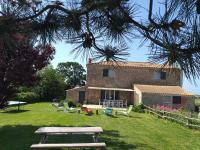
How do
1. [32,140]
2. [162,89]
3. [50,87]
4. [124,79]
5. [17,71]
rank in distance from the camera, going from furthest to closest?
1. [50,87]
2. [124,79]
3. [162,89]
4. [17,71]
5. [32,140]

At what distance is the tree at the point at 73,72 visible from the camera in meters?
87.0

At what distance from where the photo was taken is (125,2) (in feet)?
14.2

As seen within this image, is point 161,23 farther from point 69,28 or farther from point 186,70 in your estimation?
point 69,28

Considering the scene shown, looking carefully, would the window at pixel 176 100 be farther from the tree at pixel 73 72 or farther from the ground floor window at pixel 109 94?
the tree at pixel 73 72

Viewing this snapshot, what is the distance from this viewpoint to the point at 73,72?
9175 cm

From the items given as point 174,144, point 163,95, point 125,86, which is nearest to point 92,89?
point 125,86

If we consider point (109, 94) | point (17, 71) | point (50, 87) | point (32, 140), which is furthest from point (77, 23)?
point (50, 87)

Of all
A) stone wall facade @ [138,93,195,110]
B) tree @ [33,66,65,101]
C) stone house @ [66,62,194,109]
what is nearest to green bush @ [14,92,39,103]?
tree @ [33,66,65,101]

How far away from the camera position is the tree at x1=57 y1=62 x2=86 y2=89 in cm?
8700

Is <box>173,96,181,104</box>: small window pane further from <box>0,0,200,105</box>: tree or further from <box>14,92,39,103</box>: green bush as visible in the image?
<box>0,0,200,105</box>: tree

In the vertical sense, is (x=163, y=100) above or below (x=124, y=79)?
below

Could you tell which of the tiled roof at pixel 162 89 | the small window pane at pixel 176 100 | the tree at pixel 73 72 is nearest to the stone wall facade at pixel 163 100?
the small window pane at pixel 176 100

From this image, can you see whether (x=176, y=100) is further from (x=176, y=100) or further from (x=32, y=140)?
(x=32, y=140)

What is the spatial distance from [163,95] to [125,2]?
4333cm
